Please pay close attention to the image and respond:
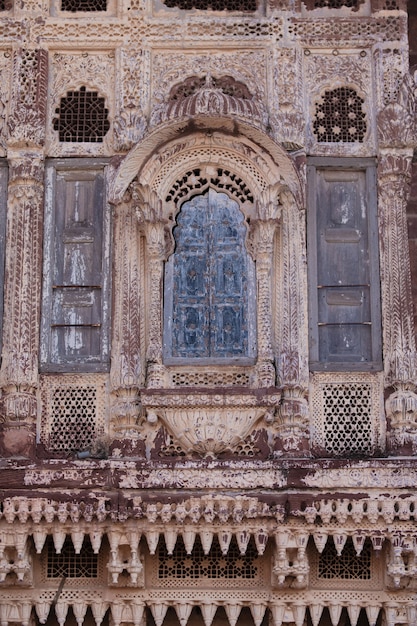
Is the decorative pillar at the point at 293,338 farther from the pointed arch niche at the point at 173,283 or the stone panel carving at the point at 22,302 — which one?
the stone panel carving at the point at 22,302

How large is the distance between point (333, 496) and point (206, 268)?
2.30 meters

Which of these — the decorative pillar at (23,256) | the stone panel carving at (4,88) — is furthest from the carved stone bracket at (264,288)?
the stone panel carving at (4,88)

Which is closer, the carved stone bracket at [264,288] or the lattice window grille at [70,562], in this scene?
the lattice window grille at [70,562]

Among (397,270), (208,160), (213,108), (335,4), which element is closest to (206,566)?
(397,270)

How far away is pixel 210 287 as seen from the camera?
43.7ft

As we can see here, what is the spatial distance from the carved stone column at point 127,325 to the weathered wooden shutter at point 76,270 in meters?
0.11

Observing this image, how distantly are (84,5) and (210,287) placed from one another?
2879 mm

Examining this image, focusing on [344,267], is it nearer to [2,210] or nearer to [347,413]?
[347,413]

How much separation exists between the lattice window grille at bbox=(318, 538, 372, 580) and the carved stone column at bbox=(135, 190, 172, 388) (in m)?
2.14

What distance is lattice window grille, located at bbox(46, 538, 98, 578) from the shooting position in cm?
1277

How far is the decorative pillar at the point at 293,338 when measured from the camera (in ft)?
42.0

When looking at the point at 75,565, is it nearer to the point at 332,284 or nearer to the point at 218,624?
the point at 218,624

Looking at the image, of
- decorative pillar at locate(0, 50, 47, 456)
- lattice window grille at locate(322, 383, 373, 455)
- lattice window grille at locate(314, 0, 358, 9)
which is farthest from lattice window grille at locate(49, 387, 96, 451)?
lattice window grille at locate(314, 0, 358, 9)

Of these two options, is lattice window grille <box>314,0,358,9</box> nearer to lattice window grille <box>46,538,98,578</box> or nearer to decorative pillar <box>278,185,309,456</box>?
decorative pillar <box>278,185,309,456</box>
